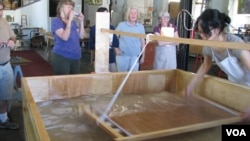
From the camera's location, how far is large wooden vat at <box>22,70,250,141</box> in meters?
1.16

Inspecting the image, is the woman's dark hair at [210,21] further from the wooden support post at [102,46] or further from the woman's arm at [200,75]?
the wooden support post at [102,46]

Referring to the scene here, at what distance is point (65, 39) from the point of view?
2309 millimetres

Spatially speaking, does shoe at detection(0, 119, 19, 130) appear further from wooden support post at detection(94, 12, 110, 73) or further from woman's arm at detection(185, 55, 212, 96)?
woman's arm at detection(185, 55, 212, 96)

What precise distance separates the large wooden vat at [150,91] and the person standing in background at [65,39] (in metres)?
0.70

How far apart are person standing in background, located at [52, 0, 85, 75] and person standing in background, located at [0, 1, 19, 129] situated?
17.1 inches

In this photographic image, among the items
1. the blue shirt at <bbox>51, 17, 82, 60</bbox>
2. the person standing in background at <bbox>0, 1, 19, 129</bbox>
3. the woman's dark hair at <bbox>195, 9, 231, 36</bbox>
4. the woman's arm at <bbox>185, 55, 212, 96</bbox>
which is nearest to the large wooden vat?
the woman's arm at <bbox>185, 55, 212, 96</bbox>

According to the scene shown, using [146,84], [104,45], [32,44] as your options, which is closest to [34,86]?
[104,45]

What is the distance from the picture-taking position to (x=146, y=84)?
74.7 inches

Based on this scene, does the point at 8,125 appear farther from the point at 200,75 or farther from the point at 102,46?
the point at 200,75

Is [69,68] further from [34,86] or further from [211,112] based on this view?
[211,112]

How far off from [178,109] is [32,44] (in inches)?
337

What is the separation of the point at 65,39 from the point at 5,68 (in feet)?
2.06

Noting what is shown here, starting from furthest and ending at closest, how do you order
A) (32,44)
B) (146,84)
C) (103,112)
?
(32,44) < (146,84) < (103,112)

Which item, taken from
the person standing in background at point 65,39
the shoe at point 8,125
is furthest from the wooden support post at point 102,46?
the shoe at point 8,125
